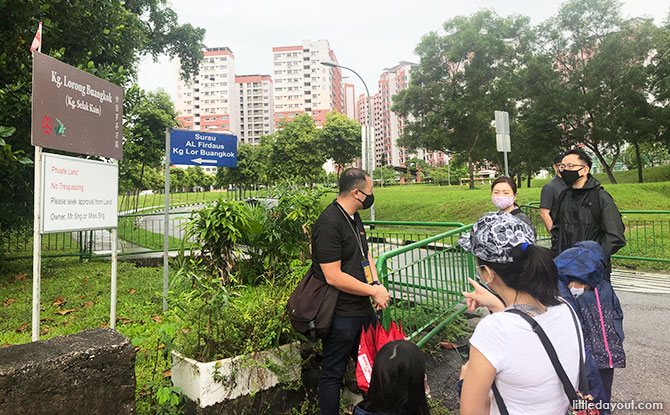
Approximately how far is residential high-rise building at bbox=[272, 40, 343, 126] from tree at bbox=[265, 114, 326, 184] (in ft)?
239

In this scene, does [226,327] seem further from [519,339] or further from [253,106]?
[253,106]

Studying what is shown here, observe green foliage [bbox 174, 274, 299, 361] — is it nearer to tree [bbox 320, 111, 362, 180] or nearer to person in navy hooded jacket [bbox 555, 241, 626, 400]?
person in navy hooded jacket [bbox 555, 241, 626, 400]

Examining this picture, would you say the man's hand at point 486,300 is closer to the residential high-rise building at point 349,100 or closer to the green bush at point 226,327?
the green bush at point 226,327

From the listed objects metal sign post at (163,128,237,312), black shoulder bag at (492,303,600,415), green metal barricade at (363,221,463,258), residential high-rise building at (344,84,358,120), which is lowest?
black shoulder bag at (492,303,600,415)

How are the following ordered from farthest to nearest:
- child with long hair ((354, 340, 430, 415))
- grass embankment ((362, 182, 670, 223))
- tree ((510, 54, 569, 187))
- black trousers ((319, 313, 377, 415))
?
tree ((510, 54, 569, 187)), grass embankment ((362, 182, 670, 223)), black trousers ((319, 313, 377, 415)), child with long hair ((354, 340, 430, 415))

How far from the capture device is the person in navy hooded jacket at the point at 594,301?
87.7 inches

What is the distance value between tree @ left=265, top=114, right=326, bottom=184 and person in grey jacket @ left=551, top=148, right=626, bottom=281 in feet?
95.9

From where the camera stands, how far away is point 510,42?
79.1 ft

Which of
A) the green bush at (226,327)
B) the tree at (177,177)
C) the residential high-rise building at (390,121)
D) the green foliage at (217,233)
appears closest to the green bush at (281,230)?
the green foliage at (217,233)

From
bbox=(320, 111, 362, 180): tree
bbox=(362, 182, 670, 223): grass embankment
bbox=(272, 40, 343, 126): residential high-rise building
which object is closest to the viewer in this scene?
bbox=(362, 182, 670, 223): grass embankment

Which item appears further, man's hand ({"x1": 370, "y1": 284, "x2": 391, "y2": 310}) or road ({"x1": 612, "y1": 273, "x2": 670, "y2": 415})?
road ({"x1": 612, "y1": 273, "x2": 670, "y2": 415})

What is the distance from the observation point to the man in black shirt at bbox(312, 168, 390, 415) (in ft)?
7.87

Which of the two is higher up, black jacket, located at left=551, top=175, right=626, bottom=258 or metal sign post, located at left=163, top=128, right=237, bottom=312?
metal sign post, located at left=163, top=128, right=237, bottom=312

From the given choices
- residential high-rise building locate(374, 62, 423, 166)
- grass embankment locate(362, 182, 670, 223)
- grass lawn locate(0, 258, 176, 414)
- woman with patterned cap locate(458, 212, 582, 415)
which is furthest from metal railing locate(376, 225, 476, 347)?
residential high-rise building locate(374, 62, 423, 166)
